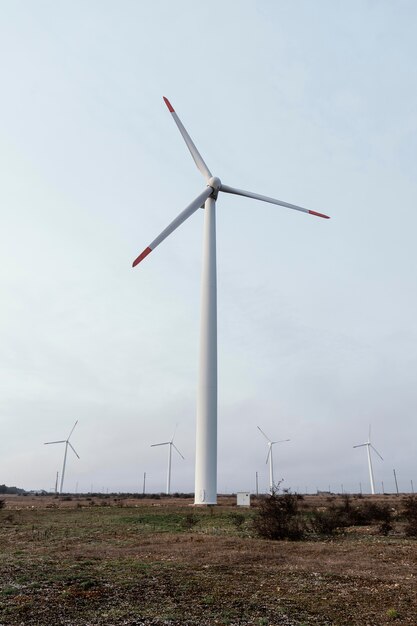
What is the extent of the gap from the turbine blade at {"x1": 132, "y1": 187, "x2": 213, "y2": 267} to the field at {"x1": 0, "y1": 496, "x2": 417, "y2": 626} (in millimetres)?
20274

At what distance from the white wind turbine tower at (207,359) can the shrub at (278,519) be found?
570 inches

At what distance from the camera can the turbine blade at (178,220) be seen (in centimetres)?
4130

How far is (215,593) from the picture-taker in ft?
48.2

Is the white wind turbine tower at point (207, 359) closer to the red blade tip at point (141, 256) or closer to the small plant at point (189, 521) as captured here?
the red blade tip at point (141, 256)

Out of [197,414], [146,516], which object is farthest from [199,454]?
[146,516]

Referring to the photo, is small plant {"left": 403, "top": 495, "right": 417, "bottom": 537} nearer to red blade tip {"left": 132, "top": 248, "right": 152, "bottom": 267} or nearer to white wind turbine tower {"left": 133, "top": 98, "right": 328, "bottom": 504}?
white wind turbine tower {"left": 133, "top": 98, "right": 328, "bottom": 504}

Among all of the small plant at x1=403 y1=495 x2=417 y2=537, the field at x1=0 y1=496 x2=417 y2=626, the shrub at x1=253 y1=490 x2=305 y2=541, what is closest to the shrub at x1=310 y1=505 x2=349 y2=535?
the shrub at x1=253 y1=490 x2=305 y2=541

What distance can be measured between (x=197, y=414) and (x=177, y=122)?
3233 centimetres

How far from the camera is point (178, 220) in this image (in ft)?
168

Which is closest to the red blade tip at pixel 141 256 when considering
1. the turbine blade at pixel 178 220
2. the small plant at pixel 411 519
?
the turbine blade at pixel 178 220

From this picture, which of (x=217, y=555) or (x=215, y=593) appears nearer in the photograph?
(x=215, y=593)

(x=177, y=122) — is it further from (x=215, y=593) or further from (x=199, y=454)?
(x=215, y=593)

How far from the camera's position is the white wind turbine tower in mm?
47875

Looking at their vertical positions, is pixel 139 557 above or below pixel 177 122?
below
